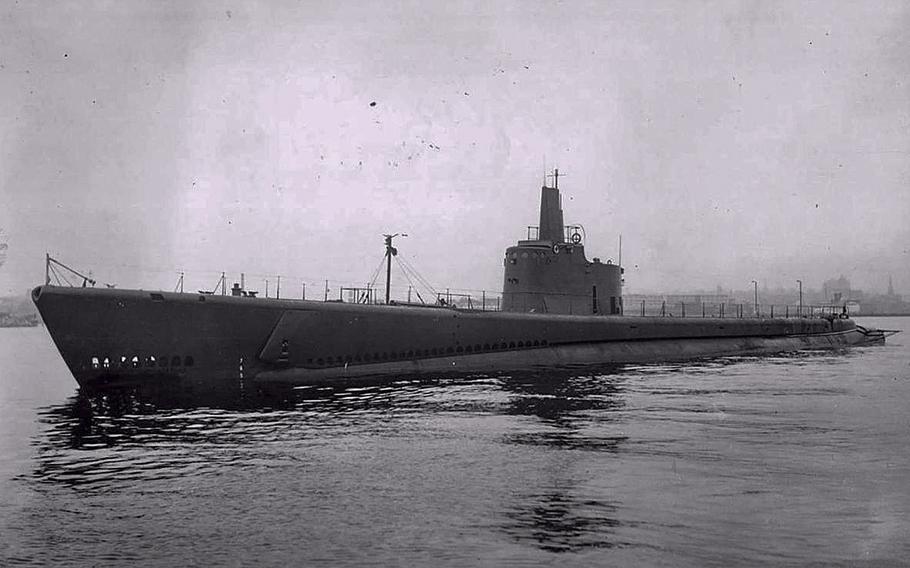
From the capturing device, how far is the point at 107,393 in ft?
71.8

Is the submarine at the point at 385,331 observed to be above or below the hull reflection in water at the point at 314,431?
above

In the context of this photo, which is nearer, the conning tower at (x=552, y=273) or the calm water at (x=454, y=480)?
the calm water at (x=454, y=480)

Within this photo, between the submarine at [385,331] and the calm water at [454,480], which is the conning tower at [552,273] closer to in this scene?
the submarine at [385,331]

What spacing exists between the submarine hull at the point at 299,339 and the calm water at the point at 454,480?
1.45m

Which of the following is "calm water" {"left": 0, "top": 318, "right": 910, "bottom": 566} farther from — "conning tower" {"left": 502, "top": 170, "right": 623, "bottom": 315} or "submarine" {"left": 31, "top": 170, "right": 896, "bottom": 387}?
"conning tower" {"left": 502, "top": 170, "right": 623, "bottom": 315}

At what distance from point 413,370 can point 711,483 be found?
1675 cm

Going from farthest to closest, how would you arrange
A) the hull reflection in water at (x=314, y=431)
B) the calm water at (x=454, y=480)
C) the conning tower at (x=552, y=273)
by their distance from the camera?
1. the conning tower at (x=552, y=273)
2. the hull reflection in water at (x=314, y=431)
3. the calm water at (x=454, y=480)

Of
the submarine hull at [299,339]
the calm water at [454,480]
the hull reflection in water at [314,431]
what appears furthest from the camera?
the submarine hull at [299,339]

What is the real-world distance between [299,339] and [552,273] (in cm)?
1389

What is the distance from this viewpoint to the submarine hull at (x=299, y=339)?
854 inches

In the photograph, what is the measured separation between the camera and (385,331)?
89.8ft

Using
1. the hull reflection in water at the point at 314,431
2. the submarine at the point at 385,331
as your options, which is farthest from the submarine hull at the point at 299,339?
the hull reflection in water at the point at 314,431

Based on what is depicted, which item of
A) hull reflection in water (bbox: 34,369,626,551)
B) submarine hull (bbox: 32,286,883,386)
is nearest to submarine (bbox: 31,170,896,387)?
submarine hull (bbox: 32,286,883,386)

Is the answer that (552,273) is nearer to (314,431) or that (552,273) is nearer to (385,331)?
(385,331)
